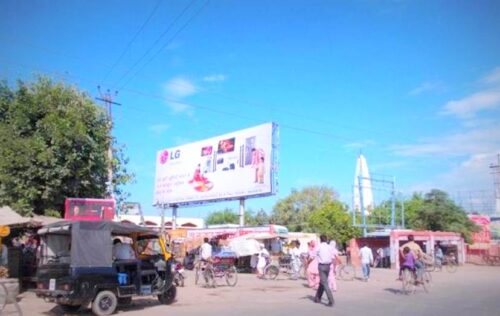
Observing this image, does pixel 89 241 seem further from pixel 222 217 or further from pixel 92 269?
pixel 222 217

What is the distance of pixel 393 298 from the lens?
54.0 ft

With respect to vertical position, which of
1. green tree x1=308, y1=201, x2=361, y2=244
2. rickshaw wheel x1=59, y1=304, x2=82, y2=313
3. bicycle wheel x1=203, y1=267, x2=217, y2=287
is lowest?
rickshaw wheel x1=59, y1=304, x2=82, y2=313

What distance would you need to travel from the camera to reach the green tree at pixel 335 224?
211ft

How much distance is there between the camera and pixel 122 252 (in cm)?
1434

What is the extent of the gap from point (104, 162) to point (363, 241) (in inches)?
1291

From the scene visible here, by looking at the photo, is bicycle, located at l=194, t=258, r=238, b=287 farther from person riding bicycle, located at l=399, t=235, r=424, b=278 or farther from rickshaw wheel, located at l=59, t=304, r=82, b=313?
rickshaw wheel, located at l=59, t=304, r=82, b=313

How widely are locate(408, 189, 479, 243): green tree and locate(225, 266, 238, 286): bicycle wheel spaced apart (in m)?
32.3

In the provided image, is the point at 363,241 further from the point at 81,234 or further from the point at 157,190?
the point at 81,234

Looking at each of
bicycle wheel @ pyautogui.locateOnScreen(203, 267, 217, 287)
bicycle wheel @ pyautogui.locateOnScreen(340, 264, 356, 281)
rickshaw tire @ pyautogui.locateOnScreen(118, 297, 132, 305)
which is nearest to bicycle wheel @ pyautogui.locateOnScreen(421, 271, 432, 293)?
bicycle wheel @ pyautogui.locateOnScreen(340, 264, 356, 281)

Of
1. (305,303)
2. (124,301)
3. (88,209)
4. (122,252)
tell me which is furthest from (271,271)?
(122,252)

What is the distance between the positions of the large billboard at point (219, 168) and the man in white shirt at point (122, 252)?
27.7 meters

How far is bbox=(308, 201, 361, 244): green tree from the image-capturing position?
211 ft

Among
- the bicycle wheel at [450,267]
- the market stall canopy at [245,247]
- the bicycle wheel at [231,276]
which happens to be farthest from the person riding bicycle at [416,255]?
the bicycle wheel at [450,267]

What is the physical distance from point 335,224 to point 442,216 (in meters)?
17.6
